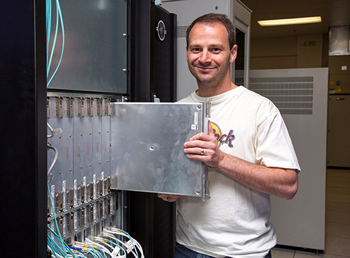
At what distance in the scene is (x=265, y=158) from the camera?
3.99 feet

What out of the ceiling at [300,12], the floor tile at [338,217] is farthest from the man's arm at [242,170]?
the ceiling at [300,12]

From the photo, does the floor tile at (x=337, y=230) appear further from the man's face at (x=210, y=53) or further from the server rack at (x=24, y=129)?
the server rack at (x=24, y=129)

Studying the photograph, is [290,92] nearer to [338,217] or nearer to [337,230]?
[337,230]

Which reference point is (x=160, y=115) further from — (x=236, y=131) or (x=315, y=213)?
(x=315, y=213)

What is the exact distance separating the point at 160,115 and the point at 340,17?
6.38 m

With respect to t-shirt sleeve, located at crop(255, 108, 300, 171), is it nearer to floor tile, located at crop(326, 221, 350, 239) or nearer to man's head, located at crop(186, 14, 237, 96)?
man's head, located at crop(186, 14, 237, 96)

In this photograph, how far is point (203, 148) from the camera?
110cm

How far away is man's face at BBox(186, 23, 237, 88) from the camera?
129 cm

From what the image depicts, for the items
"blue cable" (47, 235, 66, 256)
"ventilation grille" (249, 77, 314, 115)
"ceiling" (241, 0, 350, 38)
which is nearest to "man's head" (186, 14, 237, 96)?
"blue cable" (47, 235, 66, 256)

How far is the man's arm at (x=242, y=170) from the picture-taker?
3.59 feet

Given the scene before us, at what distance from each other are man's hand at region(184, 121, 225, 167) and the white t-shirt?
7.2 inches

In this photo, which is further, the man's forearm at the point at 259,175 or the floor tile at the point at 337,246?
the floor tile at the point at 337,246

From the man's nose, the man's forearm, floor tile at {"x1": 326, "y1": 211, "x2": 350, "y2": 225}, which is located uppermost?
the man's nose

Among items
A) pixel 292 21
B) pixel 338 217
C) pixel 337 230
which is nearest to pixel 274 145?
pixel 337 230
